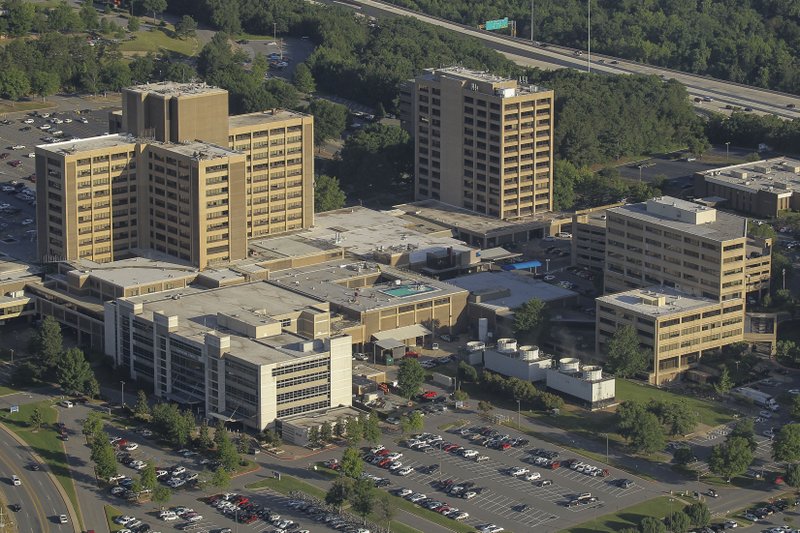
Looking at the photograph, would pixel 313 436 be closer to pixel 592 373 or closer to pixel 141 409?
pixel 141 409

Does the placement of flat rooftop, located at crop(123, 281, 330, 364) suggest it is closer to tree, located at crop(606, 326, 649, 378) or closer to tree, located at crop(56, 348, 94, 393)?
tree, located at crop(56, 348, 94, 393)

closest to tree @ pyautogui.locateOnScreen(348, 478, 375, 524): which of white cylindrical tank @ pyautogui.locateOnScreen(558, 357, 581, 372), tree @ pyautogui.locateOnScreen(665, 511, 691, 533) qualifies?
tree @ pyautogui.locateOnScreen(665, 511, 691, 533)

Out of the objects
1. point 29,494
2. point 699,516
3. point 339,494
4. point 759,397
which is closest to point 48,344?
point 29,494

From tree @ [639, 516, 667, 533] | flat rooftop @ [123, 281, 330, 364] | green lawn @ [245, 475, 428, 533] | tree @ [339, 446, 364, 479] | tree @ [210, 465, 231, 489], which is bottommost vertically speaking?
green lawn @ [245, 475, 428, 533]

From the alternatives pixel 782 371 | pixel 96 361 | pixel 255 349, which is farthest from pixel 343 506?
pixel 782 371

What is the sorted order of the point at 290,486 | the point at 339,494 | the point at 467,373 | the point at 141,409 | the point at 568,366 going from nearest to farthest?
the point at 339,494
the point at 290,486
the point at 141,409
the point at 568,366
the point at 467,373

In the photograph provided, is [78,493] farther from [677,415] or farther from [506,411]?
[677,415]

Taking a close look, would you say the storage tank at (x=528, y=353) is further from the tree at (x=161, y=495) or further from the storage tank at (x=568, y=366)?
the tree at (x=161, y=495)
